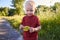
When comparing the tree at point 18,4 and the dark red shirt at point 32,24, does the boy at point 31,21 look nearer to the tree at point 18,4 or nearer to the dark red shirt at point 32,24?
the dark red shirt at point 32,24

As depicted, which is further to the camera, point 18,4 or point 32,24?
point 18,4

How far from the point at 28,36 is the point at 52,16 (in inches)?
215

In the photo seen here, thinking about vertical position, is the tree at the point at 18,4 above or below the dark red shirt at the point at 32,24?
below

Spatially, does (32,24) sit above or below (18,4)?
above

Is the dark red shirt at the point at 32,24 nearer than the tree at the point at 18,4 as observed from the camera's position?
Yes

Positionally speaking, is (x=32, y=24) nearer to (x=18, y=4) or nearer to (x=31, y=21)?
(x=31, y=21)

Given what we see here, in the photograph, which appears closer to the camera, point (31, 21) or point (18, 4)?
point (31, 21)

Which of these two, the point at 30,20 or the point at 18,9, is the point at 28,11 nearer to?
the point at 30,20

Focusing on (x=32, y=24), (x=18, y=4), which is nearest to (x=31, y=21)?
(x=32, y=24)

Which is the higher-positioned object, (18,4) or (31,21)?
(31,21)

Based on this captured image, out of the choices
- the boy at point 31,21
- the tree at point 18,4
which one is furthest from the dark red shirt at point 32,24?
the tree at point 18,4

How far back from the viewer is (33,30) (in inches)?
142

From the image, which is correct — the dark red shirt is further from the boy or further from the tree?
the tree

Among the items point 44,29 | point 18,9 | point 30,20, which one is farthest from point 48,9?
point 18,9
